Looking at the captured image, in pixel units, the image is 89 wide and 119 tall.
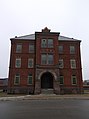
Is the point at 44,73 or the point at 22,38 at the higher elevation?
the point at 22,38

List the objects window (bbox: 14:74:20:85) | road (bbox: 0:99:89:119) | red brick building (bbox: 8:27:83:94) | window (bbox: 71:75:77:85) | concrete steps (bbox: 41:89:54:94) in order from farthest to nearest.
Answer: window (bbox: 71:75:77:85) → window (bbox: 14:74:20:85) → red brick building (bbox: 8:27:83:94) → concrete steps (bbox: 41:89:54:94) → road (bbox: 0:99:89:119)

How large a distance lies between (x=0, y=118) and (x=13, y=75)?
2754cm

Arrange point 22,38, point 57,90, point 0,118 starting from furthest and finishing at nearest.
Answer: point 22,38, point 57,90, point 0,118

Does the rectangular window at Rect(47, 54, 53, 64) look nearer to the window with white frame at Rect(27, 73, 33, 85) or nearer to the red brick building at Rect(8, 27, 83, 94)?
the red brick building at Rect(8, 27, 83, 94)

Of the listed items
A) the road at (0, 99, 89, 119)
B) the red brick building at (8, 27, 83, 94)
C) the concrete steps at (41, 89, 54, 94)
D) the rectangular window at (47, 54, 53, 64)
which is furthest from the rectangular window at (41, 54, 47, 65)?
the road at (0, 99, 89, 119)

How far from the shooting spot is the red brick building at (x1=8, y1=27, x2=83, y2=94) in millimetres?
35031

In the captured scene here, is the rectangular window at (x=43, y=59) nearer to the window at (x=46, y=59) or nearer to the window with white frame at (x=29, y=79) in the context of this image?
the window at (x=46, y=59)

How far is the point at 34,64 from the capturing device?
3669cm

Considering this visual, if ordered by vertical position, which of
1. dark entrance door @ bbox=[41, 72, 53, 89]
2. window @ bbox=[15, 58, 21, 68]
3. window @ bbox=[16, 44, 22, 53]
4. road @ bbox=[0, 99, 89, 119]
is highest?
window @ bbox=[16, 44, 22, 53]

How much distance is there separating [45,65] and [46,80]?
11.1ft

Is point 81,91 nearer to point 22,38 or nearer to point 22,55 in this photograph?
point 22,55

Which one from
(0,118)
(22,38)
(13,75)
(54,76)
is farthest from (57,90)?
(0,118)

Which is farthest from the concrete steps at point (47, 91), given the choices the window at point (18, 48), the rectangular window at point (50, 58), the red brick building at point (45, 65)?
the window at point (18, 48)

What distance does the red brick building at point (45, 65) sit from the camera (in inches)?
Result: 1379
